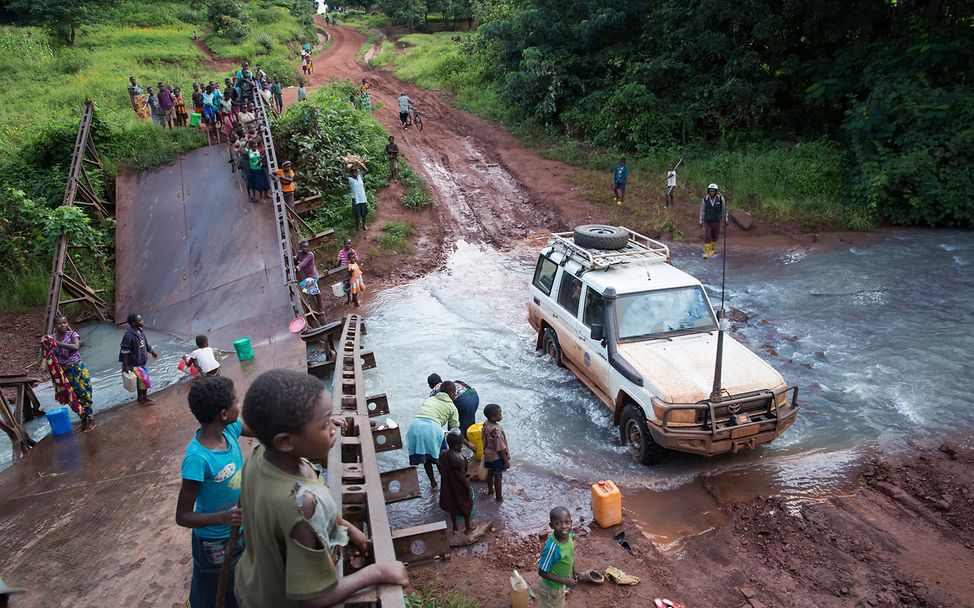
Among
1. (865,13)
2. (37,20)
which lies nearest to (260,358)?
(865,13)

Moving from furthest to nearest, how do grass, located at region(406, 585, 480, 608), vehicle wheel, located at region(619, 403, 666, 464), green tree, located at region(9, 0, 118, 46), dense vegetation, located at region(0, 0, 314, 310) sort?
green tree, located at region(9, 0, 118, 46) < dense vegetation, located at region(0, 0, 314, 310) < vehicle wheel, located at region(619, 403, 666, 464) < grass, located at region(406, 585, 480, 608)

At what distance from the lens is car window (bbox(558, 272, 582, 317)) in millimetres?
9453

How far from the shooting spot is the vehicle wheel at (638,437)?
25.1 feet

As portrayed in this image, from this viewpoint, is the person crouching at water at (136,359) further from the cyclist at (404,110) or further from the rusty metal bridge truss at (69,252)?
the cyclist at (404,110)

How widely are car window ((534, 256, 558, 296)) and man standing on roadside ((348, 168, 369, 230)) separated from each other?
6.96 m

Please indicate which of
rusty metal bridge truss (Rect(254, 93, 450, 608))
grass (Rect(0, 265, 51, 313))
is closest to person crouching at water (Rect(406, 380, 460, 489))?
rusty metal bridge truss (Rect(254, 93, 450, 608))

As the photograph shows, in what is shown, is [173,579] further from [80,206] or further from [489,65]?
[489,65]

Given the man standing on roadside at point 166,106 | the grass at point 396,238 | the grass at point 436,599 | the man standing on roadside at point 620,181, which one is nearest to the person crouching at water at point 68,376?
the grass at point 436,599

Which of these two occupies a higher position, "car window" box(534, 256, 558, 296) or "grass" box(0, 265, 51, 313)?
"car window" box(534, 256, 558, 296)

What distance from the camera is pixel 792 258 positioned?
1561 cm

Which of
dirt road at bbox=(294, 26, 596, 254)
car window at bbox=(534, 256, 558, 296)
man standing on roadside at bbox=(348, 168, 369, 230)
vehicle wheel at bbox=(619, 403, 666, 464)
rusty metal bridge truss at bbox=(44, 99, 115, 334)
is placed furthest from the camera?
dirt road at bbox=(294, 26, 596, 254)

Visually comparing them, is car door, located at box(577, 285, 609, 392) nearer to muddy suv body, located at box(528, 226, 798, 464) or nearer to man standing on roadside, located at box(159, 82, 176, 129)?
muddy suv body, located at box(528, 226, 798, 464)

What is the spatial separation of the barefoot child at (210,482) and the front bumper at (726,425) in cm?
492

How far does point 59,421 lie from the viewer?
8398mm
